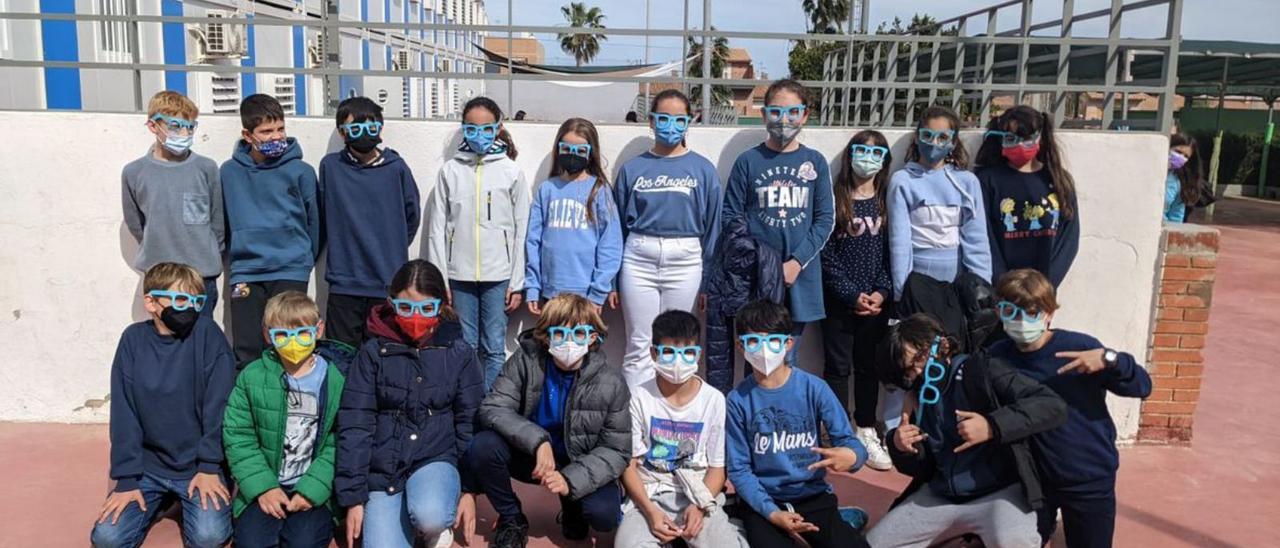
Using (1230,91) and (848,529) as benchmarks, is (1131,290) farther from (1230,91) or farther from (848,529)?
(1230,91)

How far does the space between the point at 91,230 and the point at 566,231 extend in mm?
2743

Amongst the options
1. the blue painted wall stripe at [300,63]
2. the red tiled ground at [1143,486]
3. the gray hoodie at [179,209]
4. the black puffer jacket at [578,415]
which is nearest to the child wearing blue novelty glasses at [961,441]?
the red tiled ground at [1143,486]

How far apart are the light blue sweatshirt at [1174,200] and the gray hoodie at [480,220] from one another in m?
4.83

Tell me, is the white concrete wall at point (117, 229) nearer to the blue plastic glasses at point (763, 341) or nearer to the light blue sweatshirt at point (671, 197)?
the light blue sweatshirt at point (671, 197)

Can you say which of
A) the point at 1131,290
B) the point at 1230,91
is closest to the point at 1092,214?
the point at 1131,290

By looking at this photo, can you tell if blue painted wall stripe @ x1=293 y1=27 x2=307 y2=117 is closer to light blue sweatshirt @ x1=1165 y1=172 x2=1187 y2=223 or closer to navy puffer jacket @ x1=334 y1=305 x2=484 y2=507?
navy puffer jacket @ x1=334 y1=305 x2=484 y2=507

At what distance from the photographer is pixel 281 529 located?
12.6 ft

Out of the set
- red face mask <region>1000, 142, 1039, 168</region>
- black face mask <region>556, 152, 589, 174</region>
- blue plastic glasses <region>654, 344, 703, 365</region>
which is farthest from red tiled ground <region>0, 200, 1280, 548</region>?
red face mask <region>1000, 142, 1039, 168</region>

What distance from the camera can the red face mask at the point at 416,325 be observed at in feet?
13.0

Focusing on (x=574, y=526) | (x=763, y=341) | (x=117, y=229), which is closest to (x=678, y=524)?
(x=574, y=526)

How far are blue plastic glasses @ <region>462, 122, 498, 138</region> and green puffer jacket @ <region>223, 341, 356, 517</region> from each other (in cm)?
151

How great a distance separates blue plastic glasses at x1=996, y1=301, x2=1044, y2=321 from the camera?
3.65m

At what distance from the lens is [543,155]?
5.32 m

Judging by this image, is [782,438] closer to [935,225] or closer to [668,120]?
[935,225]
